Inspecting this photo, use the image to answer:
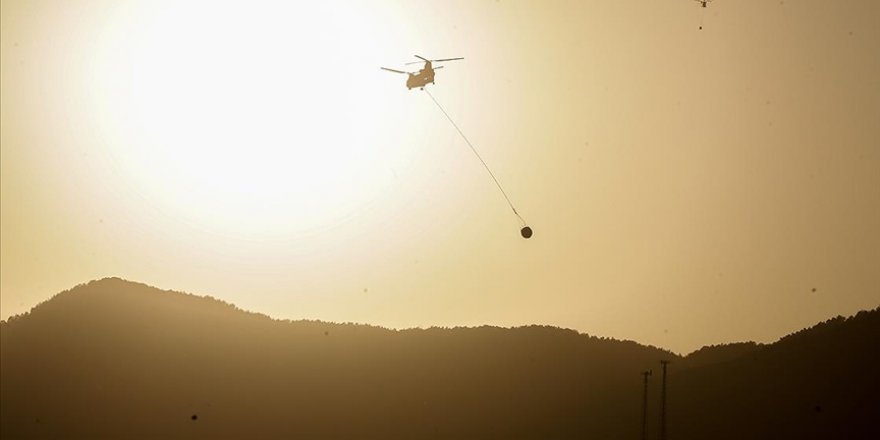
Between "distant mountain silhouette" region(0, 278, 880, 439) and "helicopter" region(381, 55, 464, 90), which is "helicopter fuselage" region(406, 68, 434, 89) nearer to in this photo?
"helicopter" region(381, 55, 464, 90)

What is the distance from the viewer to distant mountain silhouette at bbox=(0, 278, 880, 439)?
106 meters

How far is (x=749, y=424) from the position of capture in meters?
101

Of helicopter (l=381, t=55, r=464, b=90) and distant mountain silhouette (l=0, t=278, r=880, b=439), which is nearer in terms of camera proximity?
helicopter (l=381, t=55, r=464, b=90)

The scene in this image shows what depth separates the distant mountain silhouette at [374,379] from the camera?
106 m

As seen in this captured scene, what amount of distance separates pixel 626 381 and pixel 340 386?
50013mm

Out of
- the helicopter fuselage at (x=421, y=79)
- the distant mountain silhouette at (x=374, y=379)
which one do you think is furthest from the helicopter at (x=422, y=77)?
the distant mountain silhouette at (x=374, y=379)

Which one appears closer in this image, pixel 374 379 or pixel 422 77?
pixel 422 77

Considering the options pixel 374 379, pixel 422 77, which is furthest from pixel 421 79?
pixel 374 379

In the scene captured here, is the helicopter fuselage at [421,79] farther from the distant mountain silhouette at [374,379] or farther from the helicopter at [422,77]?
Result: the distant mountain silhouette at [374,379]

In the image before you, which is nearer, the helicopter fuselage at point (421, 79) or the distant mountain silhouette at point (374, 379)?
the helicopter fuselage at point (421, 79)

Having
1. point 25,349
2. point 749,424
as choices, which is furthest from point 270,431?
point 749,424

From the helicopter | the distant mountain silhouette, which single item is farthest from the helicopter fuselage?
the distant mountain silhouette

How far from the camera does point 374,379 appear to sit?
458 ft

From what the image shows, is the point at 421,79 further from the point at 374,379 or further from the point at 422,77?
the point at 374,379
